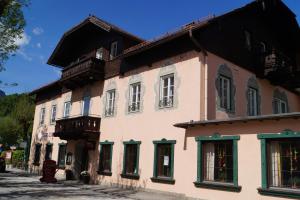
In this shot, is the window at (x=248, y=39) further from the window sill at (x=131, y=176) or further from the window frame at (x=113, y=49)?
the window sill at (x=131, y=176)

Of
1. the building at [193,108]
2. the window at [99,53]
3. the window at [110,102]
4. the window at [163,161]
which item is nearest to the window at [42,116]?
the building at [193,108]

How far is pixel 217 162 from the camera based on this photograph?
12648mm

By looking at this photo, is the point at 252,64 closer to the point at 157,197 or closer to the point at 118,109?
the point at 118,109

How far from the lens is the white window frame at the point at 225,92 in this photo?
1542cm

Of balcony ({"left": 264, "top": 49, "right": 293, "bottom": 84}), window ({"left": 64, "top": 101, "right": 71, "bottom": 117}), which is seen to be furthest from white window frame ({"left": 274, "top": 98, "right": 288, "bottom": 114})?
window ({"left": 64, "top": 101, "right": 71, "bottom": 117})

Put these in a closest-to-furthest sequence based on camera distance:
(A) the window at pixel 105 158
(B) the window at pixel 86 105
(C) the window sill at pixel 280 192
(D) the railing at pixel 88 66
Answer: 1. (C) the window sill at pixel 280 192
2. (A) the window at pixel 105 158
3. (D) the railing at pixel 88 66
4. (B) the window at pixel 86 105

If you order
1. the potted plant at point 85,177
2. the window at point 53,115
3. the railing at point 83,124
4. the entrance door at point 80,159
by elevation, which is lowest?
the potted plant at point 85,177

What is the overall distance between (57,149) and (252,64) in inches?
586

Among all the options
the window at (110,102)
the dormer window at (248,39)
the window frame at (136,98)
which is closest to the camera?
the window frame at (136,98)

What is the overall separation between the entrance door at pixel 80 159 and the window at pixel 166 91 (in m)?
7.29

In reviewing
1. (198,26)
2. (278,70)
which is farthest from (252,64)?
(198,26)

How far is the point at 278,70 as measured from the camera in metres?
17.5

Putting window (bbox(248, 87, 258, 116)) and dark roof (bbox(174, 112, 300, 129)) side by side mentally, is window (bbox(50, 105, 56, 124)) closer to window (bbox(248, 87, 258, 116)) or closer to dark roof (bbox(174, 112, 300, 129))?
dark roof (bbox(174, 112, 300, 129))

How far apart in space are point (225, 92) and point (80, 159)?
34.6 ft
